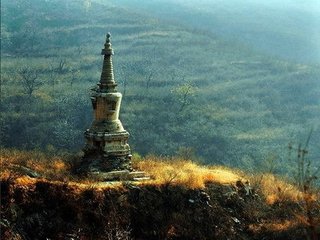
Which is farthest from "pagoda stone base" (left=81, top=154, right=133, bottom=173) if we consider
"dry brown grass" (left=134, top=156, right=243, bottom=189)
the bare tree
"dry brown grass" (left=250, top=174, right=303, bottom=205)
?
the bare tree

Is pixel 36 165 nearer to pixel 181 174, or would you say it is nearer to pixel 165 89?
pixel 181 174

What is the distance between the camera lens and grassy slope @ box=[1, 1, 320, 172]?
4028 inches

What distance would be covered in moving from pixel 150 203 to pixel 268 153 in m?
79.5

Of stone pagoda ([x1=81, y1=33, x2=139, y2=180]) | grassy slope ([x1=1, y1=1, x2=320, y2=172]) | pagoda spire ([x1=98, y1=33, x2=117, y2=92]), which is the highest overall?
pagoda spire ([x1=98, y1=33, x2=117, y2=92])

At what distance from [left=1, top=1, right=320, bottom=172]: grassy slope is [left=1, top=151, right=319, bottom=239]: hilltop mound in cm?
4127

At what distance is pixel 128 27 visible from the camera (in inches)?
7328

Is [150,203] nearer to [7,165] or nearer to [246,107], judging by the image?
[7,165]

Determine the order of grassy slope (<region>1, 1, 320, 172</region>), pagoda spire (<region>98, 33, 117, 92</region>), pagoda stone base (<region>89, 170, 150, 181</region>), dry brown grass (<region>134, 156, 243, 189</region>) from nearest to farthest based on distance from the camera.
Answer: pagoda stone base (<region>89, 170, 150, 181</region>) → dry brown grass (<region>134, 156, 243, 189</region>) → pagoda spire (<region>98, 33, 117, 92</region>) → grassy slope (<region>1, 1, 320, 172</region>)

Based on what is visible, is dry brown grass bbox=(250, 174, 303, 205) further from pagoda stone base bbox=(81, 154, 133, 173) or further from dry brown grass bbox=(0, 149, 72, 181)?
dry brown grass bbox=(0, 149, 72, 181)

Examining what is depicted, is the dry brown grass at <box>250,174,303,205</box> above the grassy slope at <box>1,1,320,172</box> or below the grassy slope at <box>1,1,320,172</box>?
above

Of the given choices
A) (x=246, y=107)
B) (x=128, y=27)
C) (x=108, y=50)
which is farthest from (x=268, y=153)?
(x=128, y=27)

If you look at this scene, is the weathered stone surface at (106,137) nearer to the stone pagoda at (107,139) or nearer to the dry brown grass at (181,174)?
the stone pagoda at (107,139)

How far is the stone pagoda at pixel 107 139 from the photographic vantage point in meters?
25.0

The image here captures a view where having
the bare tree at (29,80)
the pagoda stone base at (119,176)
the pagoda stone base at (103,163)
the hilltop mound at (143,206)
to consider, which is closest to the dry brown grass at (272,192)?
the hilltop mound at (143,206)
